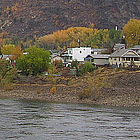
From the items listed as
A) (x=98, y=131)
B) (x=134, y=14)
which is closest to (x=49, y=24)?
(x=134, y=14)

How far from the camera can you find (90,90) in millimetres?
44438

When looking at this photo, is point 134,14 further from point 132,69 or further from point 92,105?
point 92,105

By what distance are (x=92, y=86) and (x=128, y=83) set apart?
10547mm

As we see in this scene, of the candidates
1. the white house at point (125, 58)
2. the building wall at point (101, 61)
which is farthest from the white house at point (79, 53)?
the white house at point (125, 58)

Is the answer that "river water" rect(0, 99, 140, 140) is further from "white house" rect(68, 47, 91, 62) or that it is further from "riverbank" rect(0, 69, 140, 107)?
"white house" rect(68, 47, 91, 62)

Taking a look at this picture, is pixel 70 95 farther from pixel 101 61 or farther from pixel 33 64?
pixel 101 61

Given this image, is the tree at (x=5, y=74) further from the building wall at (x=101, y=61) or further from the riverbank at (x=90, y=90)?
the building wall at (x=101, y=61)

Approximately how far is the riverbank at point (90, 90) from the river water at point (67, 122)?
470 cm

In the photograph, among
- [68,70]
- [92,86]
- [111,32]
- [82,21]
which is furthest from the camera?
[82,21]

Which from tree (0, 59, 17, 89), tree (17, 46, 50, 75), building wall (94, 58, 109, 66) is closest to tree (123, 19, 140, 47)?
building wall (94, 58, 109, 66)

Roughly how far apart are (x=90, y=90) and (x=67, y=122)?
1526cm

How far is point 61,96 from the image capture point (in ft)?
154

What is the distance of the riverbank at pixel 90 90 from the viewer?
4375cm

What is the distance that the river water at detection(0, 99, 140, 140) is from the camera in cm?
2502
